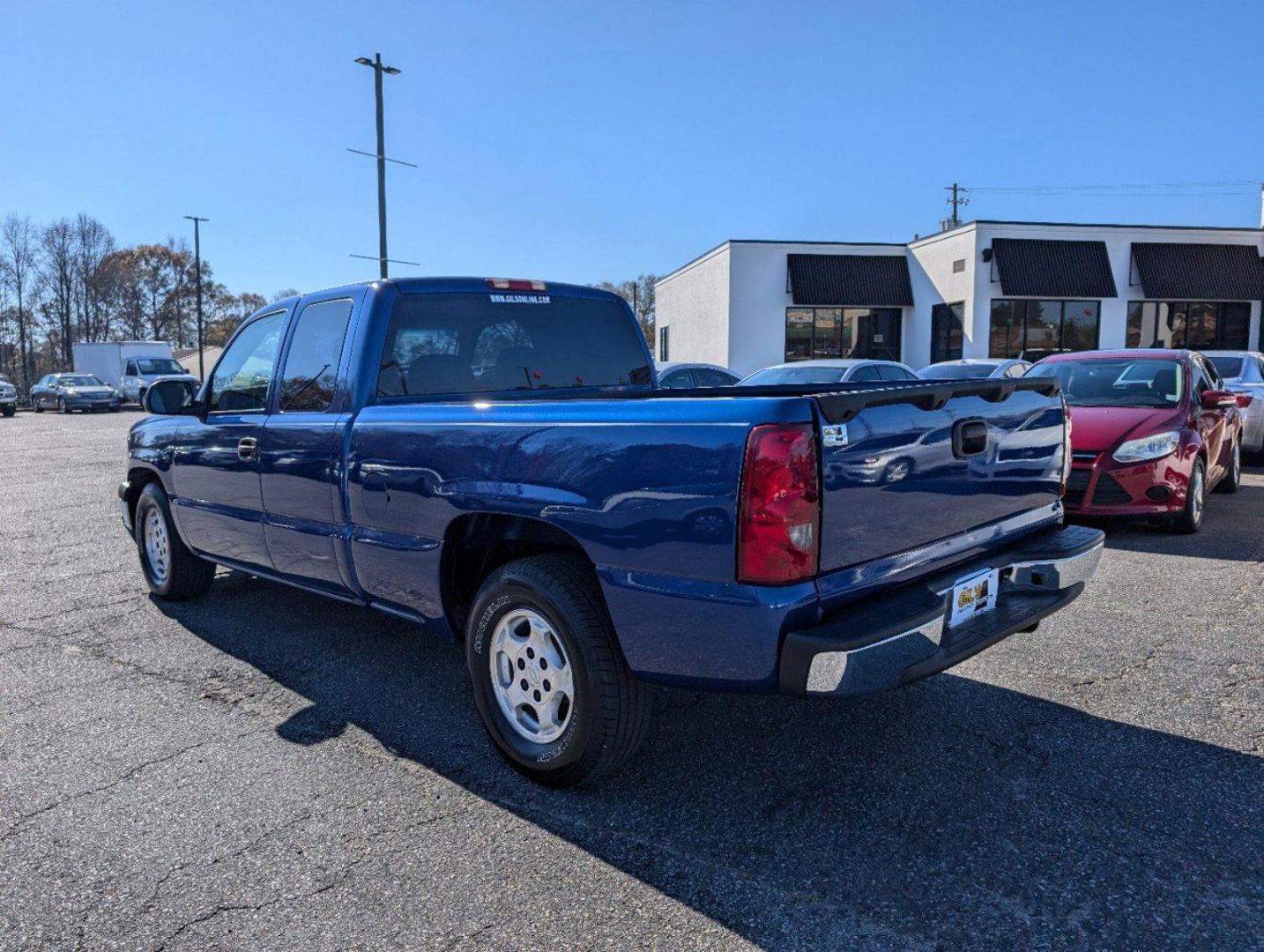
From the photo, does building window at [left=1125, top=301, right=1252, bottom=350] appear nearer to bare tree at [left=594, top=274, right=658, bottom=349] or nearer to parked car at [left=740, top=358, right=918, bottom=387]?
parked car at [left=740, top=358, right=918, bottom=387]

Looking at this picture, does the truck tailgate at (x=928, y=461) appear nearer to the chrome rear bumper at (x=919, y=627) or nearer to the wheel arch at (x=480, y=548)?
the chrome rear bumper at (x=919, y=627)

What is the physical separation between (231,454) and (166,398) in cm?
71

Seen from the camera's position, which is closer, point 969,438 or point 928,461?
point 928,461

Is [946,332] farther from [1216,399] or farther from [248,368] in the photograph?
[248,368]

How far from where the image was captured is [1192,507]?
7.60m

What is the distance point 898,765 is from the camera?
3.46 meters

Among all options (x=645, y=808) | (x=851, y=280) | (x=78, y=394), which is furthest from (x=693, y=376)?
(x=78, y=394)

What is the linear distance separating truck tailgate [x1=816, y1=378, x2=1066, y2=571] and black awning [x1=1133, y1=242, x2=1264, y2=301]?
29.0 m

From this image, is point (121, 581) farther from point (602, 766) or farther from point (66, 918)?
point (602, 766)

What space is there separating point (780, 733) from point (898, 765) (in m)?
0.50

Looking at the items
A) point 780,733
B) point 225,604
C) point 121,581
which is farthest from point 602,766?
point 121,581

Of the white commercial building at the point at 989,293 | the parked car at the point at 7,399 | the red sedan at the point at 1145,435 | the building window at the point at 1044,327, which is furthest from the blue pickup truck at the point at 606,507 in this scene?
the parked car at the point at 7,399

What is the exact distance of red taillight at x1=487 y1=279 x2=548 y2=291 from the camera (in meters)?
4.50

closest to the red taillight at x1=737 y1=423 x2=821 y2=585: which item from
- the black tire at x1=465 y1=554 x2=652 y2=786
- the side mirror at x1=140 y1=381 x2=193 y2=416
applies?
the black tire at x1=465 y1=554 x2=652 y2=786
